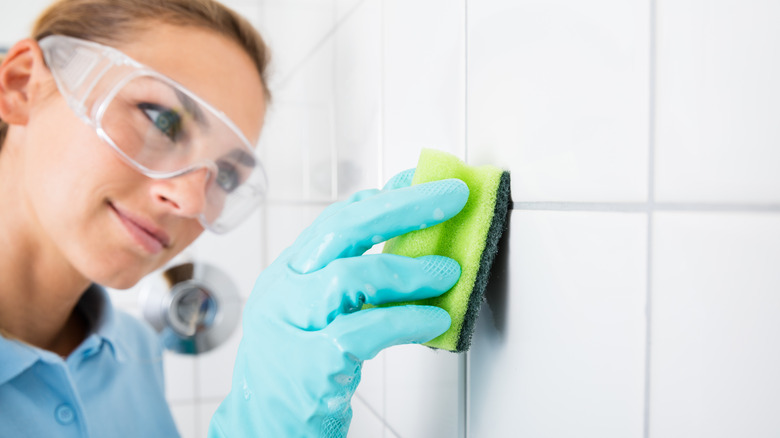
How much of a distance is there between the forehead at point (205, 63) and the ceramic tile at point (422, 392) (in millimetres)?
509

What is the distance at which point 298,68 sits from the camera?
3.97 ft

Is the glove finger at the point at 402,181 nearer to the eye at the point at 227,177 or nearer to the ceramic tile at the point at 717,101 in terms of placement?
the ceramic tile at the point at 717,101

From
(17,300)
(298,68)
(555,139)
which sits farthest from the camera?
(298,68)

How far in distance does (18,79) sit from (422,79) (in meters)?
0.67

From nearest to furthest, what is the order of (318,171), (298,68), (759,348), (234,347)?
(759,348) → (318,171) → (298,68) → (234,347)

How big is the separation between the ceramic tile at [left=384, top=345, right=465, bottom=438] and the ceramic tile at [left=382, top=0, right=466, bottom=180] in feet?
0.70

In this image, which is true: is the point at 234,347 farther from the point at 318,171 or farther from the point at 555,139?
the point at 555,139

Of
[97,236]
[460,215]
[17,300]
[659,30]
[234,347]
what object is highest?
[659,30]

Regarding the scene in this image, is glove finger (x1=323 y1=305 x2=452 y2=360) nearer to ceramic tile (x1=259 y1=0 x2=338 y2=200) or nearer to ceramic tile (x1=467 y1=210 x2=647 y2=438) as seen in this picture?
ceramic tile (x1=467 y1=210 x2=647 y2=438)

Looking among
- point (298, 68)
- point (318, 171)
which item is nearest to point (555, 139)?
point (318, 171)

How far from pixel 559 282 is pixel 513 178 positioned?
0.30 ft

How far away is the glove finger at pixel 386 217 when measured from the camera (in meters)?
0.36

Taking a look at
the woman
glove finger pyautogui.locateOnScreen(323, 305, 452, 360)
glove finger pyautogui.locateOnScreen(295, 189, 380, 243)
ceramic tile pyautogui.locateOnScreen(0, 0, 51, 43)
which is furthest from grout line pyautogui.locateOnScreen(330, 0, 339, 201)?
ceramic tile pyautogui.locateOnScreen(0, 0, 51, 43)

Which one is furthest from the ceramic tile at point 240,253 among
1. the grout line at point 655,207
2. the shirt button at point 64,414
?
the grout line at point 655,207
